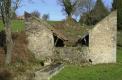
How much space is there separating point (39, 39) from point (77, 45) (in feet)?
13.6

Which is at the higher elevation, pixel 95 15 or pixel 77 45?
pixel 95 15

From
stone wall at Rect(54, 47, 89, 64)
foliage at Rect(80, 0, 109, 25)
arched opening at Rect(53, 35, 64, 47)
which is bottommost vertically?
stone wall at Rect(54, 47, 89, 64)

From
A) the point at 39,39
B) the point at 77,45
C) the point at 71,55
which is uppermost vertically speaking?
the point at 39,39

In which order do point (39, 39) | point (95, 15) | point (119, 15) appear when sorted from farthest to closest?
1. point (119, 15)
2. point (95, 15)
3. point (39, 39)

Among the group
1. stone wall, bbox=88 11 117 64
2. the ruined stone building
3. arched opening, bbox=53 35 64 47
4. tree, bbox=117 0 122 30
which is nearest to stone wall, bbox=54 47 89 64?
the ruined stone building

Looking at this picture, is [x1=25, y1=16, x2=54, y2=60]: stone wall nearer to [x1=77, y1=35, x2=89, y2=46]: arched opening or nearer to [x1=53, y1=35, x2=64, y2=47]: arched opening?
[x1=53, y1=35, x2=64, y2=47]: arched opening

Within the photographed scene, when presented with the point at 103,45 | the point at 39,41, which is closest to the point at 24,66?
the point at 39,41

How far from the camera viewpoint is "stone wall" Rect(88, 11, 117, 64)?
129 ft

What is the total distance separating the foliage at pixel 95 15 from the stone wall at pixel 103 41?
33.4 meters

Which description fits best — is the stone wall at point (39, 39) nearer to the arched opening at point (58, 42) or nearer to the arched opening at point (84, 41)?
the arched opening at point (58, 42)

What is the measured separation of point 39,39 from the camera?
39094mm

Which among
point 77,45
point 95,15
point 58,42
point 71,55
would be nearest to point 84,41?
point 77,45

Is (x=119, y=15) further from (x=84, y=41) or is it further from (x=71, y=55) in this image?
(x=71, y=55)

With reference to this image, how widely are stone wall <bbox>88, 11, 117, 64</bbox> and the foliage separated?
3335 centimetres
